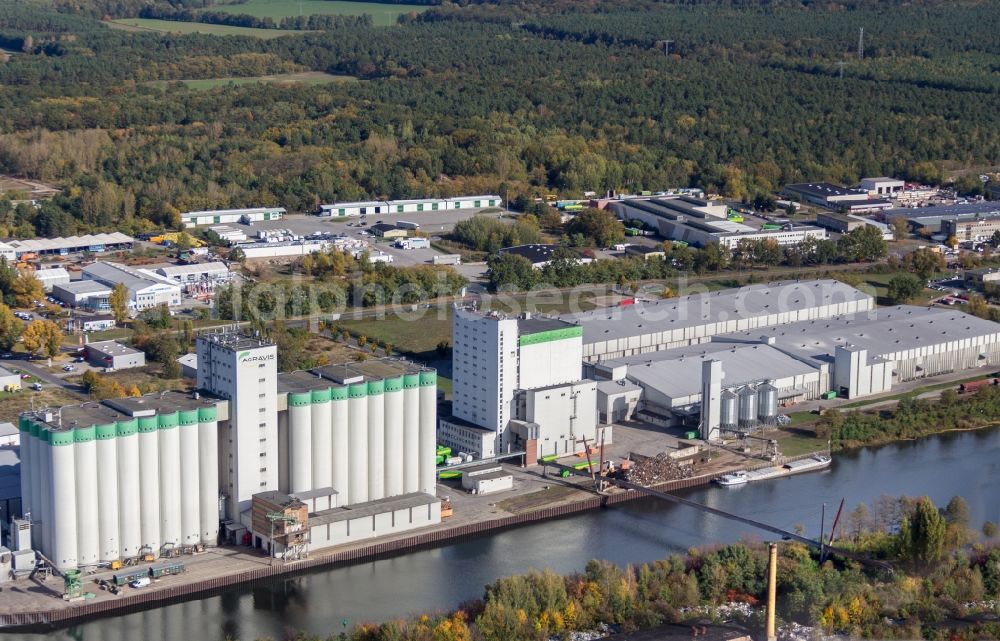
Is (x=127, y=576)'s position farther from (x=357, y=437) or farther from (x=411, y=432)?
(x=411, y=432)

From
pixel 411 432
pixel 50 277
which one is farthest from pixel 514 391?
pixel 50 277

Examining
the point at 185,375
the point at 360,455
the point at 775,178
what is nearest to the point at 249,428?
the point at 360,455

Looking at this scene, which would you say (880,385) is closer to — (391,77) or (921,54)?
(391,77)

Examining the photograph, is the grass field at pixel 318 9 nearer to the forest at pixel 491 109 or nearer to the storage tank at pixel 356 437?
the forest at pixel 491 109

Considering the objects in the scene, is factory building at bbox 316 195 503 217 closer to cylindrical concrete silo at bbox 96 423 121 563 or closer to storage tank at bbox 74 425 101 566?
A: cylindrical concrete silo at bbox 96 423 121 563

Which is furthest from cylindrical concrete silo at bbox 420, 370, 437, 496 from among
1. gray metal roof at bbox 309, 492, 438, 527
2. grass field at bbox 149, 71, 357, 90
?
grass field at bbox 149, 71, 357, 90

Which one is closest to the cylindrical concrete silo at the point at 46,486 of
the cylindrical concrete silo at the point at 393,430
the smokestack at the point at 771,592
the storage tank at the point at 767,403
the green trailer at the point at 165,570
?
the green trailer at the point at 165,570
